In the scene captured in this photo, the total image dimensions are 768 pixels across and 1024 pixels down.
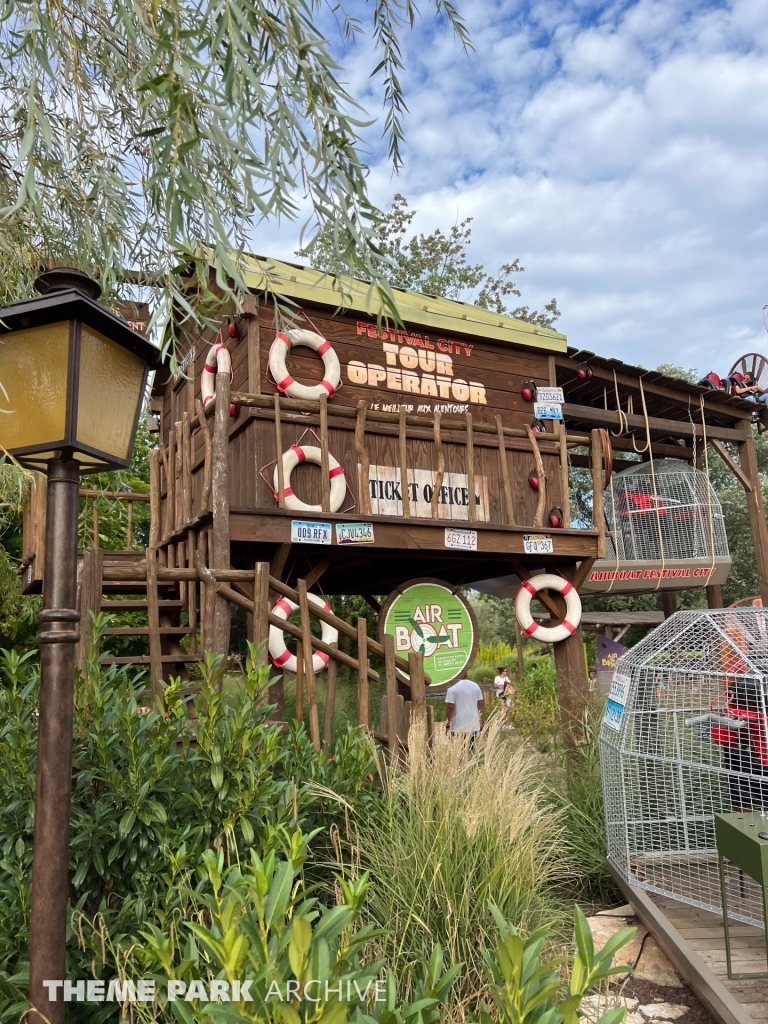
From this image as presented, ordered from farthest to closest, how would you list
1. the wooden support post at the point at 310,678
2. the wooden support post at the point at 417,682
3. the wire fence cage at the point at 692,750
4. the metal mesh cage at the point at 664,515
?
the metal mesh cage at the point at 664,515
the wooden support post at the point at 417,682
the wooden support post at the point at 310,678
the wire fence cage at the point at 692,750

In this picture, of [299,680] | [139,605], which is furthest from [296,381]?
[299,680]

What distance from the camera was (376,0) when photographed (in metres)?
2.96

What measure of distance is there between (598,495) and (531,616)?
143 centimetres

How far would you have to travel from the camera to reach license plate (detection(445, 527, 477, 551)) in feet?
22.1

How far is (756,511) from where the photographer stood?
→ 37.0ft

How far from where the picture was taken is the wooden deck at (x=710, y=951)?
2.85 meters

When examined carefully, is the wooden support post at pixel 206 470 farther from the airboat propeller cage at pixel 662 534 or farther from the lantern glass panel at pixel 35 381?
the airboat propeller cage at pixel 662 534

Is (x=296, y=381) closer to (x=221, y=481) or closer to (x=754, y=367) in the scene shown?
(x=221, y=481)

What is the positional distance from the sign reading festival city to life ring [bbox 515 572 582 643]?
2.15 ft

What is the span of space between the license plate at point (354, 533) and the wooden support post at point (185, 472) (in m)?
1.56

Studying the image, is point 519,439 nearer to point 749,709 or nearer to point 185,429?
point 185,429

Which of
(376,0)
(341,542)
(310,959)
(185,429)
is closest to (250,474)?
(341,542)

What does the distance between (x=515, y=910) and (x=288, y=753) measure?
1110 mm

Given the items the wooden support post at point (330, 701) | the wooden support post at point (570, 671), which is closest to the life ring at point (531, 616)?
the wooden support post at point (570, 671)
